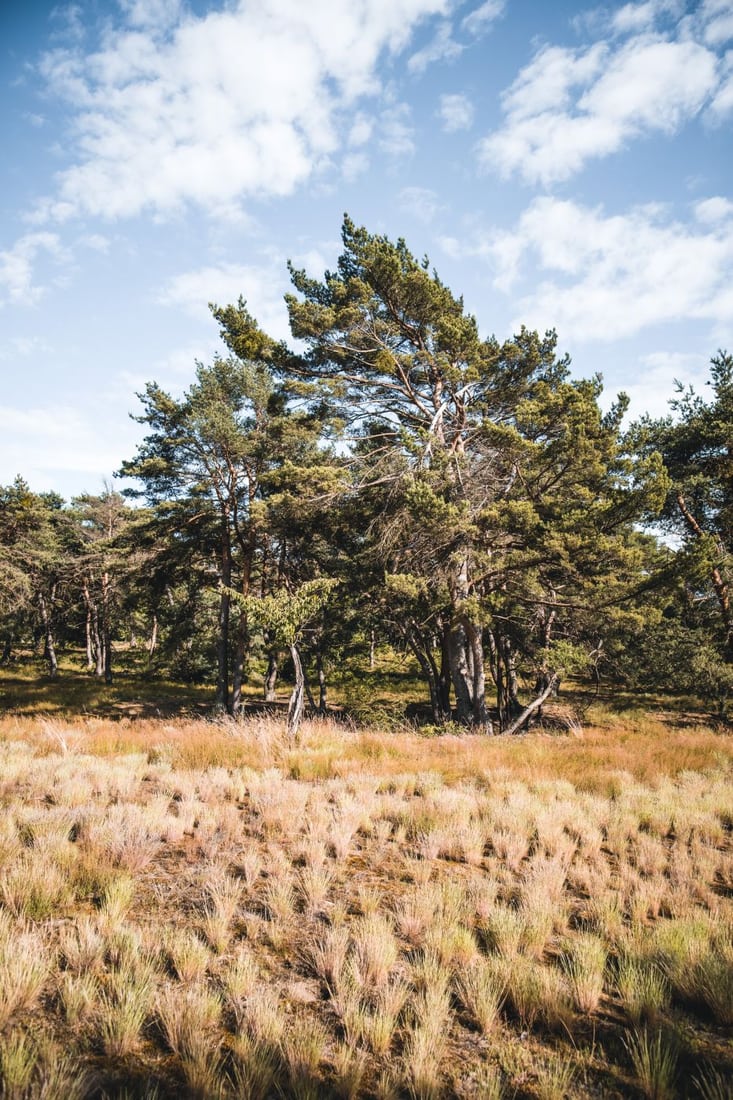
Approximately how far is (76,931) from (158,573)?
52.0 feet

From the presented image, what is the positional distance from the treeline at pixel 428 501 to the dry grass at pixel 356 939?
19.5 ft

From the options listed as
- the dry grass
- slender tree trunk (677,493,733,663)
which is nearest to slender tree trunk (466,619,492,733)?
the dry grass

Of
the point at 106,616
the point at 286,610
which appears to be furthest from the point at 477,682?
the point at 106,616

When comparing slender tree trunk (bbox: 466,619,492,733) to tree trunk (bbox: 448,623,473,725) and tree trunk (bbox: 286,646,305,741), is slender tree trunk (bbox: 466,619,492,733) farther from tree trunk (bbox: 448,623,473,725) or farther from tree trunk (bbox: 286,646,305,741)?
tree trunk (bbox: 286,646,305,741)

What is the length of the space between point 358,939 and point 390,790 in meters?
3.98

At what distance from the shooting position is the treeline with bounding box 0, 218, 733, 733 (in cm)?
1159

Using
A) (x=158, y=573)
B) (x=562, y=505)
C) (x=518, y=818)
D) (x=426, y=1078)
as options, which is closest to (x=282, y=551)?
(x=158, y=573)

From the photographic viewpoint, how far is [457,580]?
12945mm

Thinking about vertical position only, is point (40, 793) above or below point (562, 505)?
below

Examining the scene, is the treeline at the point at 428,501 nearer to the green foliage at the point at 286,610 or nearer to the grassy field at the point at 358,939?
the green foliage at the point at 286,610

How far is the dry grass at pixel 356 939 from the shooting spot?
243 centimetres

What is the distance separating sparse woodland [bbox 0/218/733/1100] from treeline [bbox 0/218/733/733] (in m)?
0.12

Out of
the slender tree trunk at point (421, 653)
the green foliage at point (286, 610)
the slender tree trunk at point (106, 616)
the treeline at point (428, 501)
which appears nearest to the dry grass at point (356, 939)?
the green foliage at point (286, 610)

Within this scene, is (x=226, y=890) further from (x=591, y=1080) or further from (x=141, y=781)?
(x=141, y=781)
